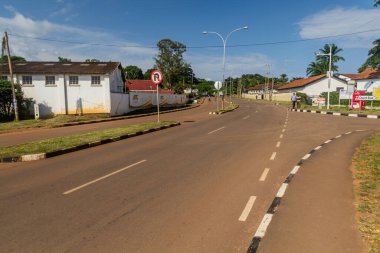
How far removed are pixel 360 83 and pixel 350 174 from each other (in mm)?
60771

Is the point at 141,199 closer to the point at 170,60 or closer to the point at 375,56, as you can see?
the point at 375,56

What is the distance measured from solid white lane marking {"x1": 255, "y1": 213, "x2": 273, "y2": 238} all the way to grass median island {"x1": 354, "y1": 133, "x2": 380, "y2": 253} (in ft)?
4.20

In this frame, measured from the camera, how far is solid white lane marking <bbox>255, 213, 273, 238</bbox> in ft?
14.2

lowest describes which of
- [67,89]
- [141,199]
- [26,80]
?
[141,199]

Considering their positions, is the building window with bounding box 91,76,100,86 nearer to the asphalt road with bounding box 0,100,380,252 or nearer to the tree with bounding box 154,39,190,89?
the asphalt road with bounding box 0,100,380,252

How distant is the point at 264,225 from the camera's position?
4.61 metres

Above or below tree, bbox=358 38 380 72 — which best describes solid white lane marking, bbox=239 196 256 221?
below

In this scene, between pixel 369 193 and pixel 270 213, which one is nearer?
pixel 270 213

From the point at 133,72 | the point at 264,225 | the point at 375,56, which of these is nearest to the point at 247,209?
the point at 264,225

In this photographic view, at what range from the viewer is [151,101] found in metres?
39.3

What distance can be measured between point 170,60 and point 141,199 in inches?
3011

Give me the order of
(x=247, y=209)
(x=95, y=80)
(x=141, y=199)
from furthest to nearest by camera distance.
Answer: (x=95, y=80)
(x=141, y=199)
(x=247, y=209)

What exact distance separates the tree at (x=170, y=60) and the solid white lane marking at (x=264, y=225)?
252ft

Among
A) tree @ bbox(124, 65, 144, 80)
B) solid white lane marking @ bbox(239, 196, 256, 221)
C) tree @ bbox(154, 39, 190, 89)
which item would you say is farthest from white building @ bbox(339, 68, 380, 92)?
tree @ bbox(124, 65, 144, 80)
